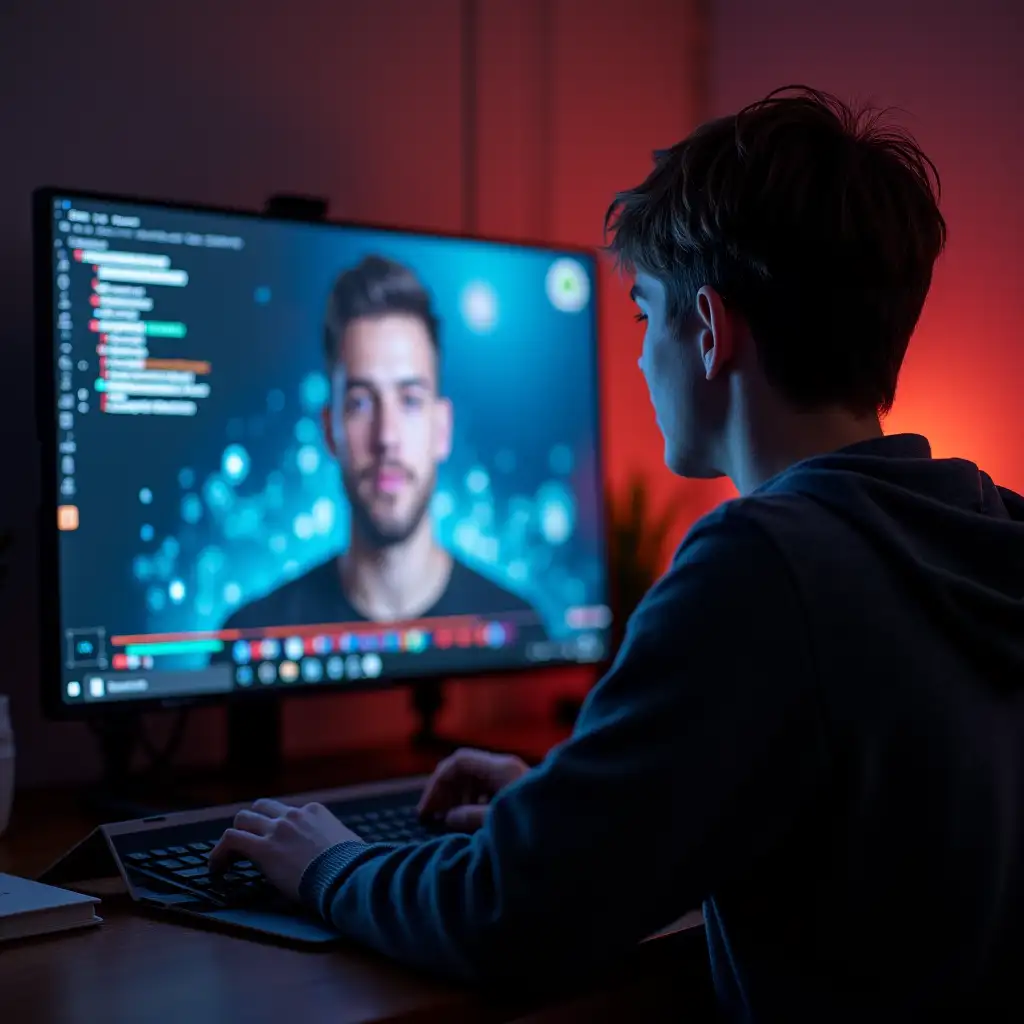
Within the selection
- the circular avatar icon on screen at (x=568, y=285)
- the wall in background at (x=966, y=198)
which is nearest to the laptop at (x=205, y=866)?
the circular avatar icon on screen at (x=568, y=285)

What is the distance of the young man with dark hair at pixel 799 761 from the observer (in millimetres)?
722

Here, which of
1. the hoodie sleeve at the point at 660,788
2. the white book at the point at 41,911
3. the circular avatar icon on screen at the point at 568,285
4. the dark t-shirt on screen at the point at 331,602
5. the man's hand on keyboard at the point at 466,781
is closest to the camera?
the hoodie sleeve at the point at 660,788

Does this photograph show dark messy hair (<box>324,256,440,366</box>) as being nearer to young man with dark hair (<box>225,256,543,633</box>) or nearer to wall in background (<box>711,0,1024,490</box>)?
young man with dark hair (<box>225,256,543,633</box>)

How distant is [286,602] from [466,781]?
0.33m

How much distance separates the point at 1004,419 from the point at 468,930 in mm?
1172

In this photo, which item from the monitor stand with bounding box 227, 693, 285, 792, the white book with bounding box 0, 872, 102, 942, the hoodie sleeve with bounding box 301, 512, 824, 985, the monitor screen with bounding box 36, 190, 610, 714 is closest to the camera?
the hoodie sleeve with bounding box 301, 512, 824, 985

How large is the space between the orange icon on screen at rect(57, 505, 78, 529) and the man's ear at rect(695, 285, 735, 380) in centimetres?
65

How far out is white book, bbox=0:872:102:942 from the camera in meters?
0.86

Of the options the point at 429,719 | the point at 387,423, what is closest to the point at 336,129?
the point at 387,423

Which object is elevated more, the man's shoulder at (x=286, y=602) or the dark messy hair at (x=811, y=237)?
the dark messy hair at (x=811, y=237)

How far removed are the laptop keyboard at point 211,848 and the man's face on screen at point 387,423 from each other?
399 mm

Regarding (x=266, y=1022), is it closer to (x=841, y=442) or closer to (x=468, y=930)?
(x=468, y=930)

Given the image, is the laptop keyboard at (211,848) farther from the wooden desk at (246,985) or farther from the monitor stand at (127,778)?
the monitor stand at (127,778)

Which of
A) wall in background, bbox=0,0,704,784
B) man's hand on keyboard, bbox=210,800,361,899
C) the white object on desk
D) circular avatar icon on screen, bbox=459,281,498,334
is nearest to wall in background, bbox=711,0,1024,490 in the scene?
wall in background, bbox=0,0,704,784
